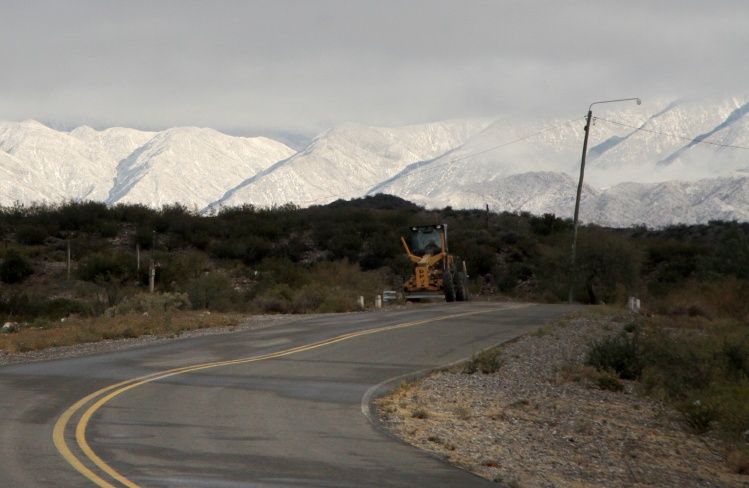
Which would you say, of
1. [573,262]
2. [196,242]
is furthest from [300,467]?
[196,242]

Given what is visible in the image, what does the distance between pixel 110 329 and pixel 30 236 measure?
3771cm

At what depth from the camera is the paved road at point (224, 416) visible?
10.9 meters

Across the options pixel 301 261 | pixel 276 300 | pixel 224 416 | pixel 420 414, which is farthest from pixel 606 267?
pixel 224 416

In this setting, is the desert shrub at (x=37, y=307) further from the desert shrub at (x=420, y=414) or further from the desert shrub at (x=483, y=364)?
the desert shrub at (x=420, y=414)

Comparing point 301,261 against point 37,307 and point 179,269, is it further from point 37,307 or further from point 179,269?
point 37,307

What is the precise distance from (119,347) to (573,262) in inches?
1069

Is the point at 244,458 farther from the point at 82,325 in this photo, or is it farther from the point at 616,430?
the point at 82,325

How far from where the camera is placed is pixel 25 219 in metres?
70.9

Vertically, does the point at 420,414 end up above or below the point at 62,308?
below

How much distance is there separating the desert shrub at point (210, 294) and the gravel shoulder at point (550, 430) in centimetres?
2199

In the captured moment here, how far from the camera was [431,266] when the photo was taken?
4162cm

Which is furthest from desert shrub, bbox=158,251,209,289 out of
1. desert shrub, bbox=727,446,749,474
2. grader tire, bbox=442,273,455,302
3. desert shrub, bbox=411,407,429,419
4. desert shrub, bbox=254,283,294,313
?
desert shrub, bbox=727,446,749,474

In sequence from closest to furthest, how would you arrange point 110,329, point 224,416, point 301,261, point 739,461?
point 739,461
point 224,416
point 110,329
point 301,261

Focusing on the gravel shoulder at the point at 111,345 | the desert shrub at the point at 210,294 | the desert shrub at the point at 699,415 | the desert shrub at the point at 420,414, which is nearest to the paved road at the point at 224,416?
the desert shrub at the point at 420,414
